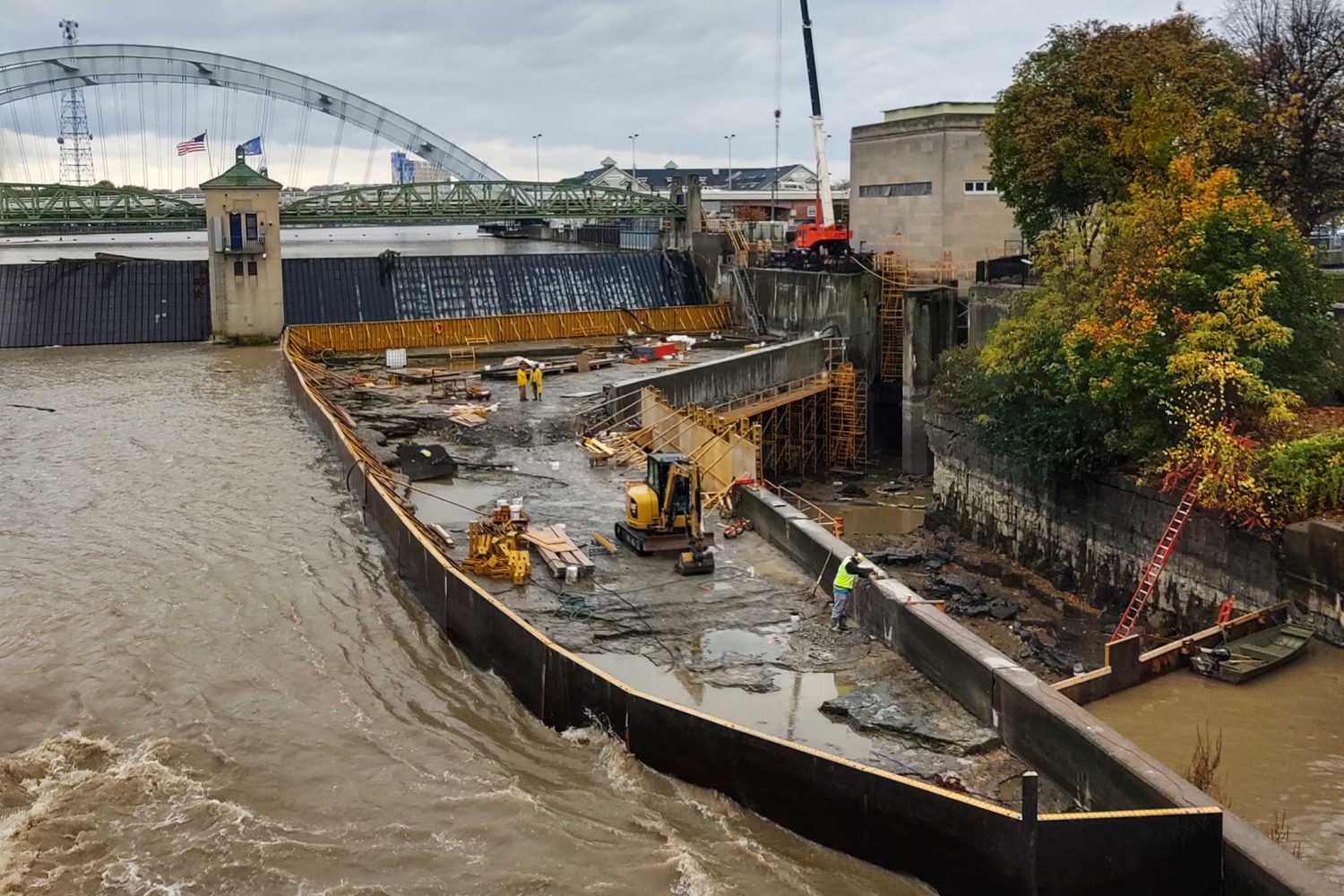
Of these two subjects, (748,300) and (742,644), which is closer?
(742,644)

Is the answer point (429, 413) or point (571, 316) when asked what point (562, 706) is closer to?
point (429, 413)

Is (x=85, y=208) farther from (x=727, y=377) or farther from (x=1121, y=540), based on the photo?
(x=1121, y=540)

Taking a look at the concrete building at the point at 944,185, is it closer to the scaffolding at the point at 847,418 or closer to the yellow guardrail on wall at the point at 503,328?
the scaffolding at the point at 847,418

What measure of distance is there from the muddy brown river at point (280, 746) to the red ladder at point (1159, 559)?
9.14m

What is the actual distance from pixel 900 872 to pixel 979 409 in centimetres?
1719

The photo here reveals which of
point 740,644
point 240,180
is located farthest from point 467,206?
point 740,644

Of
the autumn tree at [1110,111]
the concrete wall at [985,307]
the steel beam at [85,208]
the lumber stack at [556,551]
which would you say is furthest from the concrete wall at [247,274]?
the lumber stack at [556,551]

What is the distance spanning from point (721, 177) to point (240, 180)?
103 m

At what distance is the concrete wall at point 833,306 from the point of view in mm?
44969

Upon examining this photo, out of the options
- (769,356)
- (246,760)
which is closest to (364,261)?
(769,356)

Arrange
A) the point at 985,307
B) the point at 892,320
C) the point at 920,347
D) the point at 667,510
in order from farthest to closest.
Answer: the point at 892,320
the point at 920,347
the point at 985,307
the point at 667,510

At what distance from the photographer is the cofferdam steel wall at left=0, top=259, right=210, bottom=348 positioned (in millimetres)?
50562

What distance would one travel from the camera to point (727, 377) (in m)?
36.7

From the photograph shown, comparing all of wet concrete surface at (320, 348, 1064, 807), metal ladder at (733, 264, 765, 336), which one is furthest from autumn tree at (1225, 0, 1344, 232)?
metal ladder at (733, 264, 765, 336)
